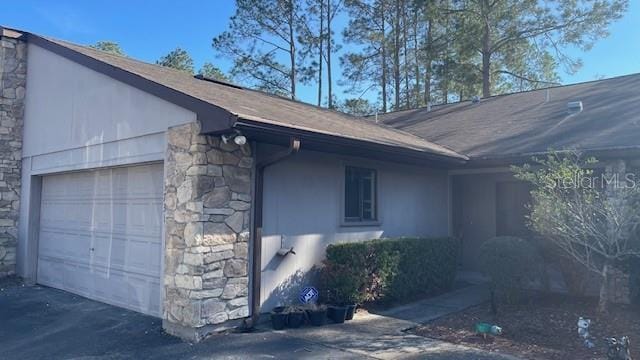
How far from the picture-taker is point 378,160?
9.26 m

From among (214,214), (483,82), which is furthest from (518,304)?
(483,82)

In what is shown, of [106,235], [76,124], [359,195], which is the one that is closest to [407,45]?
[359,195]

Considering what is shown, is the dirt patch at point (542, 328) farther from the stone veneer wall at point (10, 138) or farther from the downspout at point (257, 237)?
the stone veneer wall at point (10, 138)

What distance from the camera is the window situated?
28.8 feet

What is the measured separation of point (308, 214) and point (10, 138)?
696 centimetres

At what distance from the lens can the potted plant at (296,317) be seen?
684 centimetres

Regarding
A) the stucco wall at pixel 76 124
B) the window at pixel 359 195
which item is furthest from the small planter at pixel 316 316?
the stucco wall at pixel 76 124

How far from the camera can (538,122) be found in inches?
430

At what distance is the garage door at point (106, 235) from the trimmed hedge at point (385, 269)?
2662 mm

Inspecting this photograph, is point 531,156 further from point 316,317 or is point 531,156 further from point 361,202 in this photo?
point 316,317

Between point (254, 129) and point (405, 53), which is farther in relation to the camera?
point (405, 53)

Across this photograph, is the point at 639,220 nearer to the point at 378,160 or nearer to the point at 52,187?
the point at 378,160

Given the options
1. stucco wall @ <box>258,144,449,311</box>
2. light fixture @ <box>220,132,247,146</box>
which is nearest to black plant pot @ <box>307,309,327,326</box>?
stucco wall @ <box>258,144,449,311</box>

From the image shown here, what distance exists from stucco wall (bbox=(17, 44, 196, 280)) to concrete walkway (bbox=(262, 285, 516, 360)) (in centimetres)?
332
